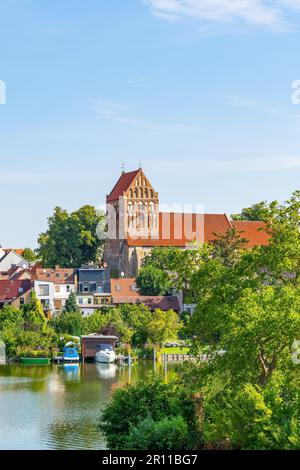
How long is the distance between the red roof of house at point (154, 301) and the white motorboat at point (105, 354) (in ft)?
32.9

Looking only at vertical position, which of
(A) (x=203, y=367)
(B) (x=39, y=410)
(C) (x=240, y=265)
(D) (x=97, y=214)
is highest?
(D) (x=97, y=214)

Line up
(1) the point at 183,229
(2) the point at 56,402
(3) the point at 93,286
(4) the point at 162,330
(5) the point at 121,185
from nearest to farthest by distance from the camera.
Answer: (2) the point at 56,402 → (4) the point at 162,330 → (3) the point at 93,286 → (1) the point at 183,229 → (5) the point at 121,185

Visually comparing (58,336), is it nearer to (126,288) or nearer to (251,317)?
(126,288)

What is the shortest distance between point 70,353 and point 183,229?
2839 cm

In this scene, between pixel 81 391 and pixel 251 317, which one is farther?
pixel 81 391

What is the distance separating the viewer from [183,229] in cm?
8062

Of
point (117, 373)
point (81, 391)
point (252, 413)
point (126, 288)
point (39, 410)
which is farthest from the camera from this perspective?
point (126, 288)

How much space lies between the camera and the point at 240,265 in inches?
969

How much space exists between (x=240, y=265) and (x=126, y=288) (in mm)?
43654

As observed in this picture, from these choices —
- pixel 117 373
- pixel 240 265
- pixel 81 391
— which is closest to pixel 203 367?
pixel 240 265

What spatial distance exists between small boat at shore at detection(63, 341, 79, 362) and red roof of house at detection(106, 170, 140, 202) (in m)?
27.9

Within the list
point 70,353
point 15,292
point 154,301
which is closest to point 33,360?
point 70,353

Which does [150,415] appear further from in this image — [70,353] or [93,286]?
[93,286]

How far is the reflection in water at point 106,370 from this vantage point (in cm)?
4706
